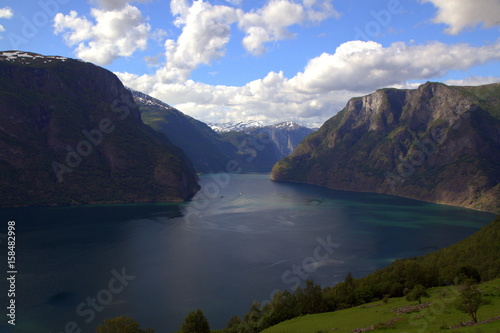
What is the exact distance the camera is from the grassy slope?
3544 centimetres

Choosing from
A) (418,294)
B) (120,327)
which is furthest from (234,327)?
(418,294)

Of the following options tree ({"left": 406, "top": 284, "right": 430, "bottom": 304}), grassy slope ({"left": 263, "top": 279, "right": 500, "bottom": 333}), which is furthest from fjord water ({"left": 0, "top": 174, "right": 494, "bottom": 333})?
tree ({"left": 406, "top": 284, "right": 430, "bottom": 304})

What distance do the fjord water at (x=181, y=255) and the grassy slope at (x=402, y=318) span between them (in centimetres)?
2782

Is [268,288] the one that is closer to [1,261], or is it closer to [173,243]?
[173,243]

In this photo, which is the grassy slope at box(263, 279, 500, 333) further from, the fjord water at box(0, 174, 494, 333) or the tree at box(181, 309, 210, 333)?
the fjord water at box(0, 174, 494, 333)

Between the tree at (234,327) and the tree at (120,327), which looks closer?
the tree at (120,327)

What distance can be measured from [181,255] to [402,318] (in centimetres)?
8887

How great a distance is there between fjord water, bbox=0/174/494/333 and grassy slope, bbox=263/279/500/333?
27822 millimetres

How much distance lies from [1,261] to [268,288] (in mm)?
76761

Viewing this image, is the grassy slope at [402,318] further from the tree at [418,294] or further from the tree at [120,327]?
the tree at [120,327]

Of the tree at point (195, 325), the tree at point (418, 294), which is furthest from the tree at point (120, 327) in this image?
the tree at point (418, 294)

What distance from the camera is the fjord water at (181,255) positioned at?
263ft

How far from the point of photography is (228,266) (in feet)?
356

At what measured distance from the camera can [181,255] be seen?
11944 cm
